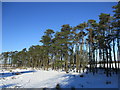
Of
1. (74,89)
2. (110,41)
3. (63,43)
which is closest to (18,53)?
(63,43)

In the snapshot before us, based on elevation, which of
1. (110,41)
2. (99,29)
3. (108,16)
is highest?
(108,16)

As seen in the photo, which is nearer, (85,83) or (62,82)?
(85,83)

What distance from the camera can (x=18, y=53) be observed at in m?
A: 80.6

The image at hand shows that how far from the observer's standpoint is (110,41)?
76.1ft

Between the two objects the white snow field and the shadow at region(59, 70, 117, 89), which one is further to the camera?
the white snow field

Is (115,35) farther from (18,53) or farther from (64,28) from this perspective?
(18,53)

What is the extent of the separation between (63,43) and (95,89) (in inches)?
812

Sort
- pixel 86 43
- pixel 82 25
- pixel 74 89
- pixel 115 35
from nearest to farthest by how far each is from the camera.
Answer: pixel 74 89
pixel 115 35
pixel 82 25
pixel 86 43

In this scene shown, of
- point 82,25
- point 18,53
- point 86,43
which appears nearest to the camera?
point 82,25

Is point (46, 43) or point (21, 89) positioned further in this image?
point (46, 43)

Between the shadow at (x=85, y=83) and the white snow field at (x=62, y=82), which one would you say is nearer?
the shadow at (x=85, y=83)

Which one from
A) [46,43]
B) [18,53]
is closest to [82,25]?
[46,43]

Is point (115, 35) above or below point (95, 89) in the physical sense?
above

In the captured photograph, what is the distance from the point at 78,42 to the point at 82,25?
16.4ft
